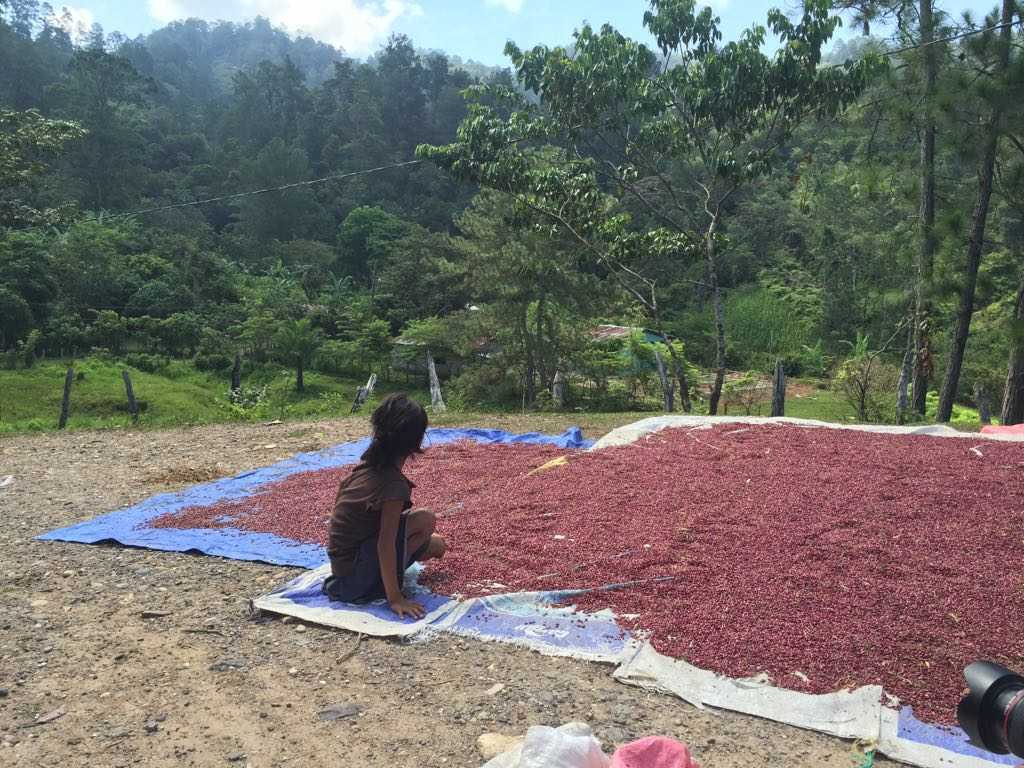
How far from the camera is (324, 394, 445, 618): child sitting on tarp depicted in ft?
9.27

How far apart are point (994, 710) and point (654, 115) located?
8.22 meters

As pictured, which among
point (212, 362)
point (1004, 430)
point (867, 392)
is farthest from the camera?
point (212, 362)

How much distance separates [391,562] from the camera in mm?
2893

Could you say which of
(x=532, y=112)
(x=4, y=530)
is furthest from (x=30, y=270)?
(x=4, y=530)

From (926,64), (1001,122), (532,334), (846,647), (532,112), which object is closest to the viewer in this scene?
(846,647)

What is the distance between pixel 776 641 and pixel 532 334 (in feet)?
35.8

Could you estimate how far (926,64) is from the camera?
7.98 metres

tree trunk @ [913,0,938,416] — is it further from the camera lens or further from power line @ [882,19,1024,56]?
the camera lens

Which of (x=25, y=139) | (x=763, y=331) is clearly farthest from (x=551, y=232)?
(x=763, y=331)

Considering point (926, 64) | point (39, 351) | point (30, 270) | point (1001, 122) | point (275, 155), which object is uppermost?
point (275, 155)

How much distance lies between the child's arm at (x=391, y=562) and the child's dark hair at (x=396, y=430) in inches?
6.7

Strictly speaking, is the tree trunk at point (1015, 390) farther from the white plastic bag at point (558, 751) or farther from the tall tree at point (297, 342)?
the tall tree at point (297, 342)

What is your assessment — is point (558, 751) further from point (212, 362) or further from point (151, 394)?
point (212, 362)

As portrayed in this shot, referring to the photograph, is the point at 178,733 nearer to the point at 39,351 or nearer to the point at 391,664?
the point at 391,664
